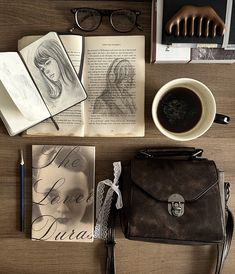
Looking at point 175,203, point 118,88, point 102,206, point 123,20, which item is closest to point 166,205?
point 175,203

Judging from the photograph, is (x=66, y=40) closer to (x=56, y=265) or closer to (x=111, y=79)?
(x=111, y=79)

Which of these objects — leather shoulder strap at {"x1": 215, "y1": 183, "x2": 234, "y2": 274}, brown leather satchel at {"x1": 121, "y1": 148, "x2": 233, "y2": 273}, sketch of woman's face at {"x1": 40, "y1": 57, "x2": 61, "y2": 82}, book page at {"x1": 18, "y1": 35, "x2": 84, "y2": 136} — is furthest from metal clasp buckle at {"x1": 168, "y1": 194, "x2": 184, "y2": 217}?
sketch of woman's face at {"x1": 40, "y1": 57, "x2": 61, "y2": 82}

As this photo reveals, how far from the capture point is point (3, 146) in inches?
29.0

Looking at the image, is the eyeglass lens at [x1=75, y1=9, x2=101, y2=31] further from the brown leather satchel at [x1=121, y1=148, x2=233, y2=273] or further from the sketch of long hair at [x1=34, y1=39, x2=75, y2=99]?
the brown leather satchel at [x1=121, y1=148, x2=233, y2=273]

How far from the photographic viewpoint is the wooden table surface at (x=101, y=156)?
0.72 metres

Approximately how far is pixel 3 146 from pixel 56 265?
0.26 meters

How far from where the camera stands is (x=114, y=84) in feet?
2.40

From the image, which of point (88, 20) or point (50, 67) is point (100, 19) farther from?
point (50, 67)

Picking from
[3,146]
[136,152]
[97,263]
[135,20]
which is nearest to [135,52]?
[135,20]

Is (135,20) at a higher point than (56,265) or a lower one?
higher

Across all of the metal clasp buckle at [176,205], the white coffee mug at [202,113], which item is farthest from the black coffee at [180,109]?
the metal clasp buckle at [176,205]

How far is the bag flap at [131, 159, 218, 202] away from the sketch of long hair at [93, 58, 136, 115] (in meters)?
0.11

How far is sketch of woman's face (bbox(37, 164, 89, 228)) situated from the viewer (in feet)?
2.42

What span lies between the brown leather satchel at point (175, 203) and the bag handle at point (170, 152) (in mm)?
25
